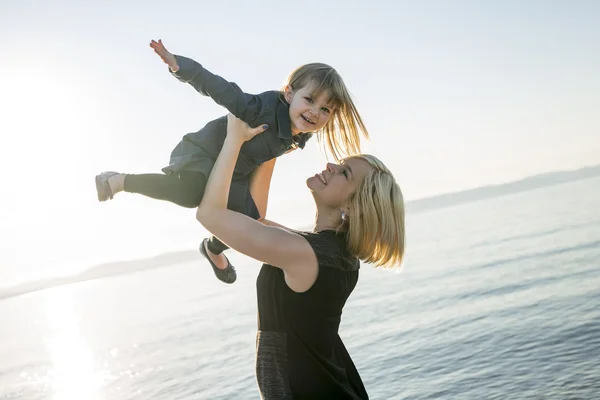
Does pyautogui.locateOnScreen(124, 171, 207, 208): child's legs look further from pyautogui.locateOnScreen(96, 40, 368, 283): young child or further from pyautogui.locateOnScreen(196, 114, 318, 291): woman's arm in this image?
pyautogui.locateOnScreen(196, 114, 318, 291): woman's arm

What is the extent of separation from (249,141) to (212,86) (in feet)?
1.51

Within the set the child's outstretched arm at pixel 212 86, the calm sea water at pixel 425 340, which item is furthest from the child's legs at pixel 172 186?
the calm sea water at pixel 425 340

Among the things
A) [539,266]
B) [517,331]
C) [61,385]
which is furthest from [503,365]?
[61,385]

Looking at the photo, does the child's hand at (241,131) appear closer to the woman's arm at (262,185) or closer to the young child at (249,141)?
the young child at (249,141)

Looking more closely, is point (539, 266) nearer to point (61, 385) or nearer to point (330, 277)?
point (61, 385)

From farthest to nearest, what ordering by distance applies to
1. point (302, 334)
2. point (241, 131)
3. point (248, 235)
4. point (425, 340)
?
point (425, 340) → point (241, 131) → point (302, 334) → point (248, 235)

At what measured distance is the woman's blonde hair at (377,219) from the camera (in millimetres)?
3244

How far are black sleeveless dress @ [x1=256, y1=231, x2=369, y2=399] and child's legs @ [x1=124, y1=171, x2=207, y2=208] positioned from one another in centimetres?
75

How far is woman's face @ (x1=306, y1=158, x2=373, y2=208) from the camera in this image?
337 cm

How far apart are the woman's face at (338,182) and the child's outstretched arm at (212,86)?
586 millimetres

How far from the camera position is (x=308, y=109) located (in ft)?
13.9

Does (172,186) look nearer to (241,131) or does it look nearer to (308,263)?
(241,131)

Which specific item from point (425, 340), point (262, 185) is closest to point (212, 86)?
point (262, 185)

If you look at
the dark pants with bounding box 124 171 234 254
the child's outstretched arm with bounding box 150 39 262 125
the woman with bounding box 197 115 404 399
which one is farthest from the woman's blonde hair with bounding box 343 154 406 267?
the dark pants with bounding box 124 171 234 254
